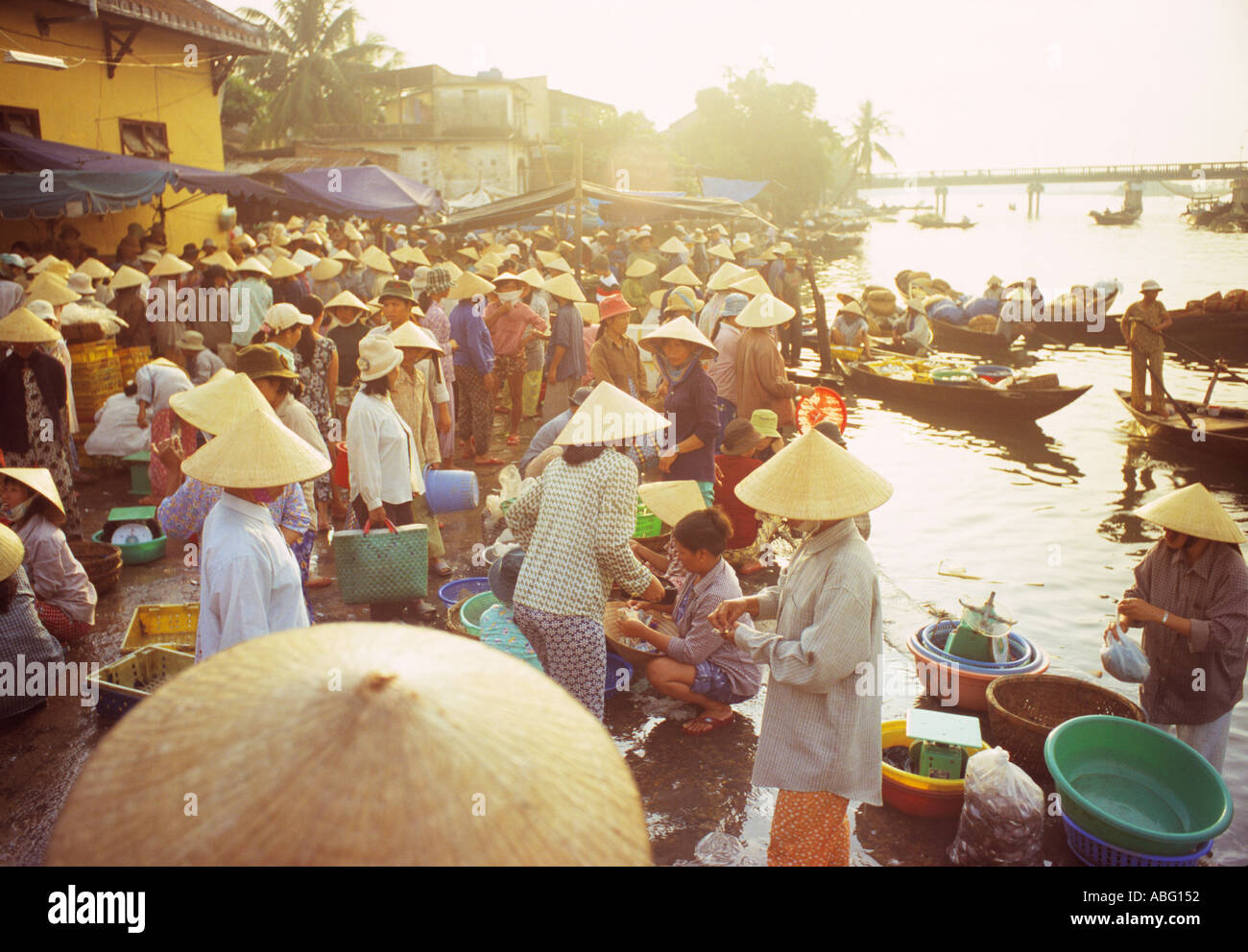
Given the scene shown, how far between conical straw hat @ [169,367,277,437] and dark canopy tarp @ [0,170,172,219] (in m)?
9.07

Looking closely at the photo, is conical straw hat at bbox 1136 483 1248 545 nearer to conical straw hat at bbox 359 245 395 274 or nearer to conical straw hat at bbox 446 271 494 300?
conical straw hat at bbox 446 271 494 300

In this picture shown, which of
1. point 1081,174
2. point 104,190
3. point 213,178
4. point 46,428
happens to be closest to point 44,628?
point 46,428

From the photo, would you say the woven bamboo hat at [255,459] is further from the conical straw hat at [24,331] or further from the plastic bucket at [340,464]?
the conical straw hat at [24,331]

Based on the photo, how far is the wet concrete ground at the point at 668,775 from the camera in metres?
4.01

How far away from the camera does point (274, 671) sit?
837 mm

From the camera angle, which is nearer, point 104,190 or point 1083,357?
point 104,190

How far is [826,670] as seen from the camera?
3.04m

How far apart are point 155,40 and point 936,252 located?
56.0 metres

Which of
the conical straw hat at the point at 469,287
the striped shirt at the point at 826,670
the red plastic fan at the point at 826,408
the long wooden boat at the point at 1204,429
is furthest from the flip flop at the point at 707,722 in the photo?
the long wooden boat at the point at 1204,429

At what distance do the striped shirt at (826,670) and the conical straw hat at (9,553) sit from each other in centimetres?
383

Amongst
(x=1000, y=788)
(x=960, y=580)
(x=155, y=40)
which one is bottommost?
(x=960, y=580)

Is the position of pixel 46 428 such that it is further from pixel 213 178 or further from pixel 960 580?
pixel 213 178

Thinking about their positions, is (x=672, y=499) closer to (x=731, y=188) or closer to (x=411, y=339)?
(x=411, y=339)

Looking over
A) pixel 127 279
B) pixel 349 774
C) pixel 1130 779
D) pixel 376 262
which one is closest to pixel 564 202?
pixel 376 262
